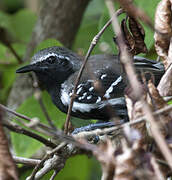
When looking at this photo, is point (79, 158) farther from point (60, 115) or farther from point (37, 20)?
point (37, 20)

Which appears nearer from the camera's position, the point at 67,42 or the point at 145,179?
the point at 145,179

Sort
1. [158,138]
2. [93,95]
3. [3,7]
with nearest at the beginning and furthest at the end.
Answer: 1. [158,138]
2. [93,95]
3. [3,7]

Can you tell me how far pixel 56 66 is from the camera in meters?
3.61

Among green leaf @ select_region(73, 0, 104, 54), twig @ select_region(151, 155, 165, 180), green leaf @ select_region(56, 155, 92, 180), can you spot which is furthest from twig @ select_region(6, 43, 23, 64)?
twig @ select_region(151, 155, 165, 180)

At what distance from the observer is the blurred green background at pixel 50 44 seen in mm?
3282

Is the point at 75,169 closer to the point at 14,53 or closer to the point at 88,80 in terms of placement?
the point at 88,80

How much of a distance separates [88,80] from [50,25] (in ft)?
3.89

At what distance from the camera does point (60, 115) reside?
3434mm

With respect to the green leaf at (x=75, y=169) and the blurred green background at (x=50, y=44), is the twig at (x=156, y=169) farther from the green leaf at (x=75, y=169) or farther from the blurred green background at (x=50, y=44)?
the green leaf at (x=75, y=169)

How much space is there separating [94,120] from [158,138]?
81.0 inches

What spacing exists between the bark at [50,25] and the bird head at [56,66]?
0.66m

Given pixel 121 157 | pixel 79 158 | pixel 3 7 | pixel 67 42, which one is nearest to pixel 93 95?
pixel 79 158

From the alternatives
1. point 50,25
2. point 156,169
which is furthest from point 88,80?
point 156,169

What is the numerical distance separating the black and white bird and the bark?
721 mm
